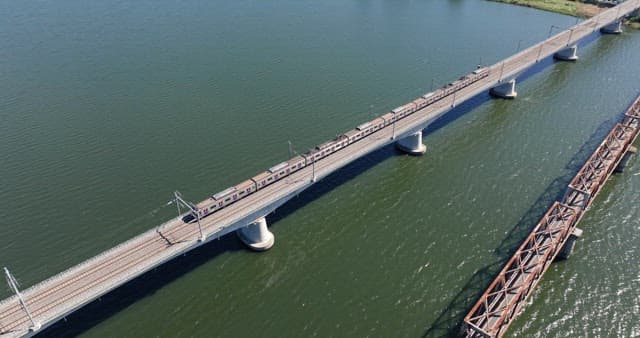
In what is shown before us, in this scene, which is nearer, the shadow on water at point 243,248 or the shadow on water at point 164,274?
the shadow on water at point 164,274

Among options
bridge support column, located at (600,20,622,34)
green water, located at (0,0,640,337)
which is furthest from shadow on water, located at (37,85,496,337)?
bridge support column, located at (600,20,622,34)

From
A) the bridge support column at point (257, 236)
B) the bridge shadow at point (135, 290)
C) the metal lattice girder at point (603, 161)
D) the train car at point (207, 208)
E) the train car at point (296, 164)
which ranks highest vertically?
the train car at point (296, 164)

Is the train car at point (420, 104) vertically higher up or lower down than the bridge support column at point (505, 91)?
higher up

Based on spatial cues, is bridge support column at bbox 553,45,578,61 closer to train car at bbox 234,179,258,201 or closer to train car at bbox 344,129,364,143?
train car at bbox 344,129,364,143

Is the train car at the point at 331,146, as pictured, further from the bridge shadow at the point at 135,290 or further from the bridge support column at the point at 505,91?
the bridge support column at the point at 505,91

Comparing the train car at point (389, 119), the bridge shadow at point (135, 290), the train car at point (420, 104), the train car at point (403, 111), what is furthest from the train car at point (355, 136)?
the bridge shadow at point (135, 290)

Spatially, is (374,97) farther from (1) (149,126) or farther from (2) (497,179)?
(1) (149,126)
